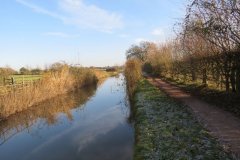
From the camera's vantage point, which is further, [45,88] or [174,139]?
[45,88]

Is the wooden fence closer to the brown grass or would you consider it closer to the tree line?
the brown grass

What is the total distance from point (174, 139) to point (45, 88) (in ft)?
76.8

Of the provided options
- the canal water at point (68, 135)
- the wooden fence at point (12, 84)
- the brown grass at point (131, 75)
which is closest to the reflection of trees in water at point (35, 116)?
the canal water at point (68, 135)

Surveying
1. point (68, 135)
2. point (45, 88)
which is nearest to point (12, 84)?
point (45, 88)

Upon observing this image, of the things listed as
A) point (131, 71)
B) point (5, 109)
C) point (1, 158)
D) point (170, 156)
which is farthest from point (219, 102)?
point (131, 71)

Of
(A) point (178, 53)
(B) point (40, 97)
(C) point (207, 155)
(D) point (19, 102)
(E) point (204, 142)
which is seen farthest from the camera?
(A) point (178, 53)

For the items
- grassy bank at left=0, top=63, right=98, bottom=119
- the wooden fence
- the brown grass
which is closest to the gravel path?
grassy bank at left=0, top=63, right=98, bottom=119

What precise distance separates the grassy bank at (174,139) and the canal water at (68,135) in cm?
101

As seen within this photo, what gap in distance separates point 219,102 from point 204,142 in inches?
304

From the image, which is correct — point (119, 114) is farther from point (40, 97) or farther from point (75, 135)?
point (40, 97)

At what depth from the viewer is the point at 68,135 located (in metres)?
16.4

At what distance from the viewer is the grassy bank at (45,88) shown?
22.8 m

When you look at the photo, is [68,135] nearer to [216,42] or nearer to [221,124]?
[221,124]

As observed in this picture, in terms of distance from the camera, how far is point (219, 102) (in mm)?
16922
